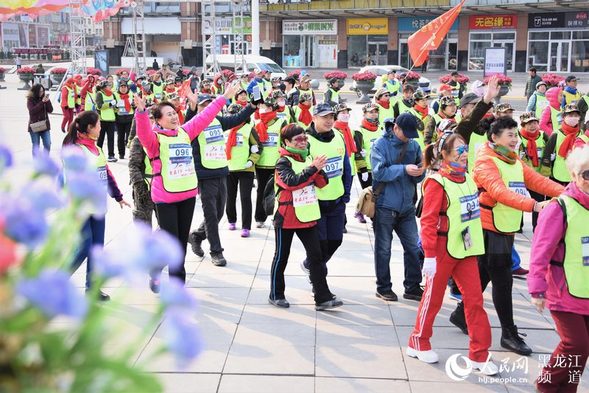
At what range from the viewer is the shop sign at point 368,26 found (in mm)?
53656

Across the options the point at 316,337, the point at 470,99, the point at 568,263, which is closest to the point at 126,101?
the point at 470,99

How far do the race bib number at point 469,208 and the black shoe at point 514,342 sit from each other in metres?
0.98

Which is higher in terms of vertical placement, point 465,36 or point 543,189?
point 465,36

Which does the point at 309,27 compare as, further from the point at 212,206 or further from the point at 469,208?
the point at 469,208

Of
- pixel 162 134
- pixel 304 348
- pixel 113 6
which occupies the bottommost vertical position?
pixel 304 348

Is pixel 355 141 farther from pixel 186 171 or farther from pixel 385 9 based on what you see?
pixel 385 9

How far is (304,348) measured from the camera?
5.52 meters

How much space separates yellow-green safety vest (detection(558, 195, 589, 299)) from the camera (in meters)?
4.15

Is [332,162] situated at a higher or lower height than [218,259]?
higher

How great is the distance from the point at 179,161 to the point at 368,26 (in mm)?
49919

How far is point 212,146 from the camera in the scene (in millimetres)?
8008

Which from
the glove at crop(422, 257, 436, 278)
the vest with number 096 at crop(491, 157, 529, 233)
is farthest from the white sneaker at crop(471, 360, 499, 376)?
the vest with number 096 at crop(491, 157, 529, 233)

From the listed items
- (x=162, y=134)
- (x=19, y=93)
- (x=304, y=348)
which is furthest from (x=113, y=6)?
(x=304, y=348)

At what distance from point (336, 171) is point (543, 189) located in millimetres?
2011
